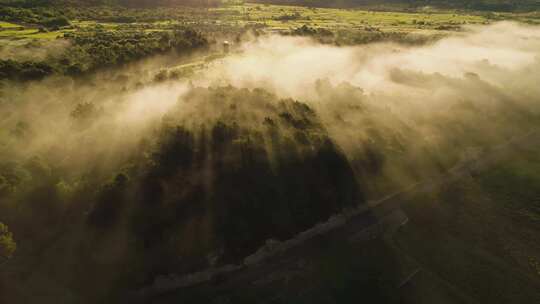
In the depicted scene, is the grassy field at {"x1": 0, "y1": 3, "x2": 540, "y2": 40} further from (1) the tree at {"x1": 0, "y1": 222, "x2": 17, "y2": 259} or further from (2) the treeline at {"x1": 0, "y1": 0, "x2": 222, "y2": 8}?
(1) the tree at {"x1": 0, "y1": 222, "x2": 17, "y2": 259}

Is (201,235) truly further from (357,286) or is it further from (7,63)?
(7,63)

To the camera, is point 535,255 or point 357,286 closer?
point 357,286

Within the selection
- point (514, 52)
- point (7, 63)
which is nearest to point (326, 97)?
point (7, 63)

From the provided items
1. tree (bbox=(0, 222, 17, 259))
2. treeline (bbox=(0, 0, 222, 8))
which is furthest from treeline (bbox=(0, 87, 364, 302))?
treeline (bbox=(0, 0, 222, 8))

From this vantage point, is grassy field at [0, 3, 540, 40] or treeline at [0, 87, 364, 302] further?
grassy field at [0, 3, 540, 40]

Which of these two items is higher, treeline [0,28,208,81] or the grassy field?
the grassy field

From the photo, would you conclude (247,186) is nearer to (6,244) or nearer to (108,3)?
(6,244)

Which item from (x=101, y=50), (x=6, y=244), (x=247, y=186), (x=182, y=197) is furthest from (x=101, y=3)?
(x=247, y=186)
